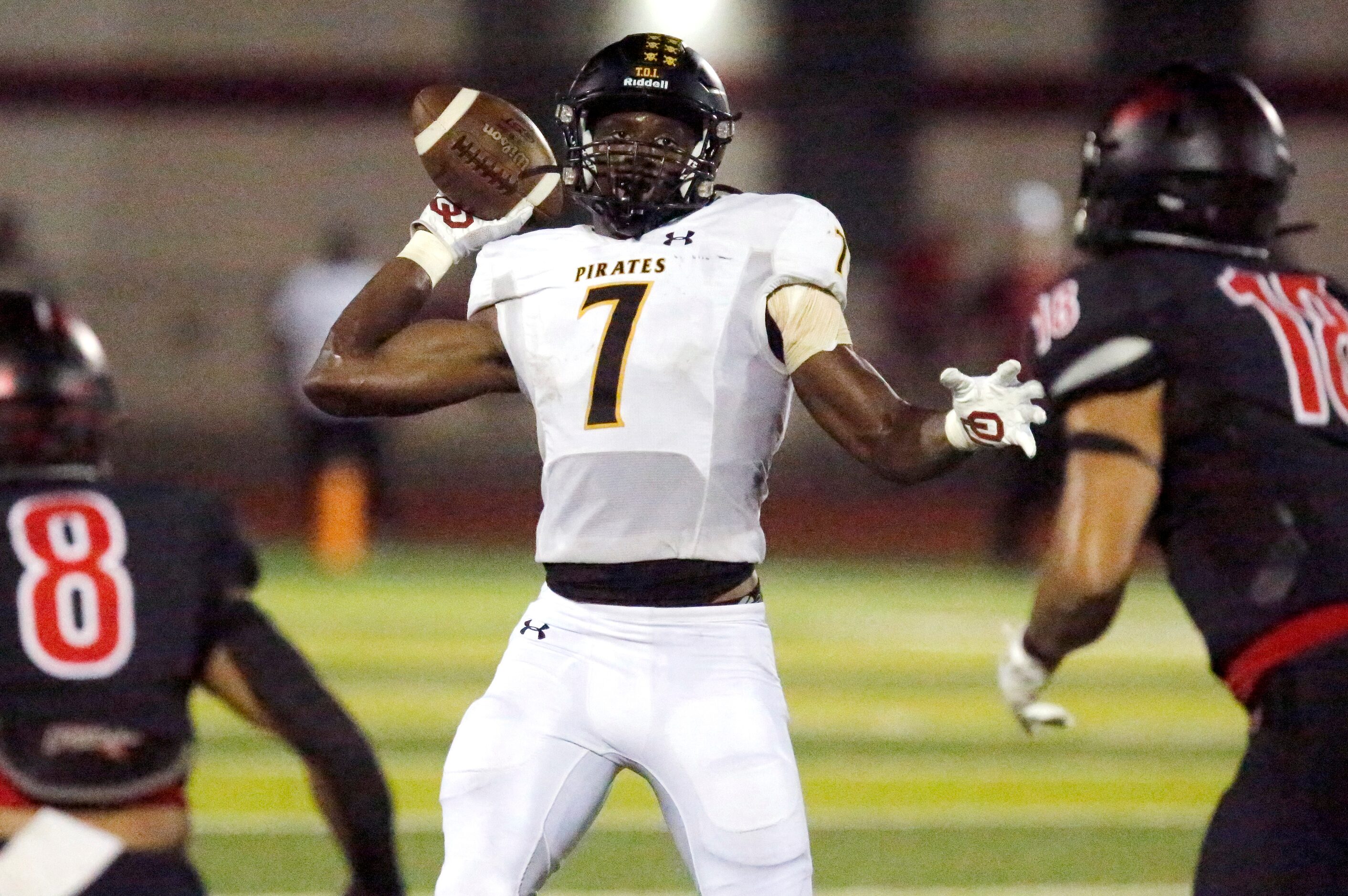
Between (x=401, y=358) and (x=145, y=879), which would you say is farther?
(x=401, y=358)

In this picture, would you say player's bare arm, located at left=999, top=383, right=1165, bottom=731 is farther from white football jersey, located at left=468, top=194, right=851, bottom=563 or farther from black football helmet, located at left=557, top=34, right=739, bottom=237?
black football helmet, located at left=557, top=34, right=739, bottom=237

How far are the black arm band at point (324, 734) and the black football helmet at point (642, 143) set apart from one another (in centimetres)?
90

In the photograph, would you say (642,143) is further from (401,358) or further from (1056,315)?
(1056,315)

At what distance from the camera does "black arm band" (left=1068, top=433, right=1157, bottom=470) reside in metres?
2.72

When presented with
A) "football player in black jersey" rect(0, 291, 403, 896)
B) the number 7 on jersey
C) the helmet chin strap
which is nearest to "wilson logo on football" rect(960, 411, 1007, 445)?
the helmet chin strap

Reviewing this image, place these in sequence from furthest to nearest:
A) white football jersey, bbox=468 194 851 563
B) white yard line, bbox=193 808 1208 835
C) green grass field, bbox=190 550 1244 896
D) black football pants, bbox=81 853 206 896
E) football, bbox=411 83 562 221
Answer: white yard line, bbox=193 808 1208 835 → green grass field, bbox=190 550 1244 896 → football, bbox=411 83 562 221 → white football jersey, bbox=468 194 851 563 → black football pants, bbox=81 853 206 896

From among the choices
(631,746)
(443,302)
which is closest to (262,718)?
(631,746)

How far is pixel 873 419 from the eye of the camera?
286 cm

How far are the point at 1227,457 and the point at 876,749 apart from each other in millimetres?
4178

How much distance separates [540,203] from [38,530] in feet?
3.91

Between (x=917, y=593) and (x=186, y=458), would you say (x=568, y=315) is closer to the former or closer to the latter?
(x=917, y=593)

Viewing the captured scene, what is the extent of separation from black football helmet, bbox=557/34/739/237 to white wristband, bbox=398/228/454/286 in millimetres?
224

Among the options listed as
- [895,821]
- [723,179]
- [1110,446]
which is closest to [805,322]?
[1110,446]

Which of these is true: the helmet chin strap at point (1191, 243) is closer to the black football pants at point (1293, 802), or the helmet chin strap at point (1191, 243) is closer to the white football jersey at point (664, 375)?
the white football jersey at point (664, 375)
